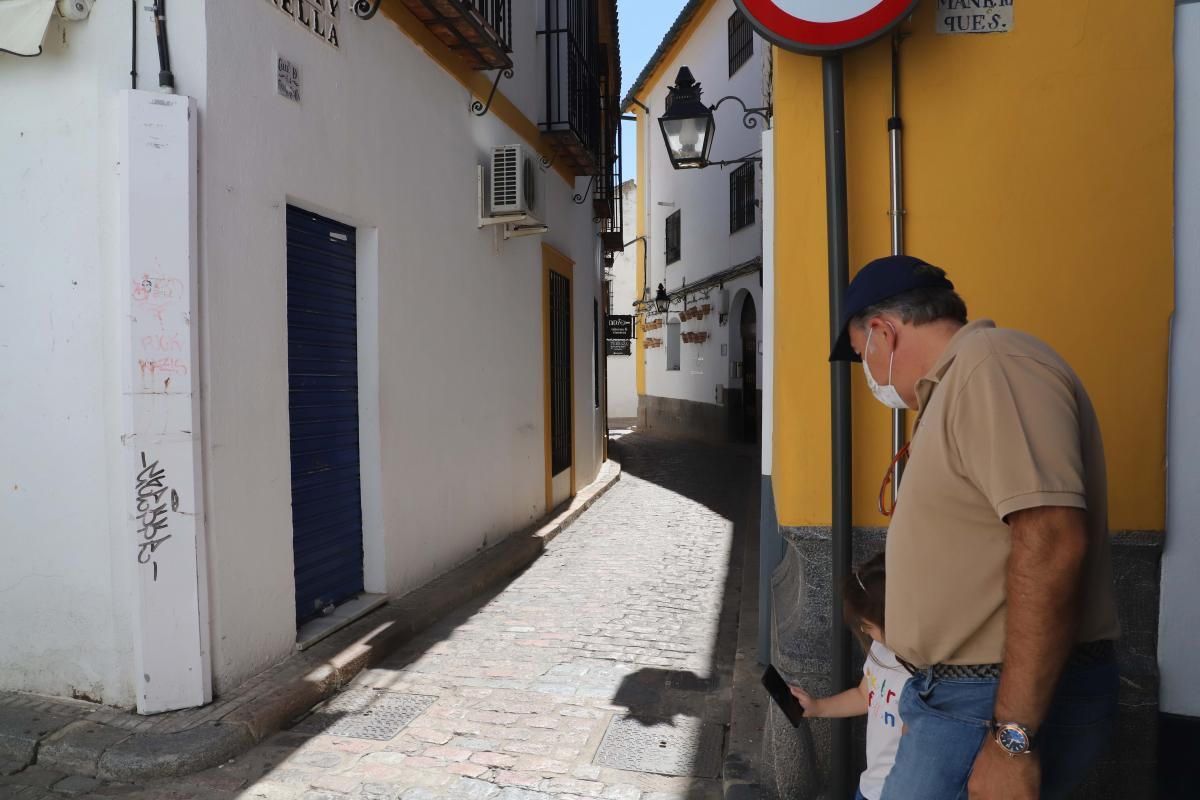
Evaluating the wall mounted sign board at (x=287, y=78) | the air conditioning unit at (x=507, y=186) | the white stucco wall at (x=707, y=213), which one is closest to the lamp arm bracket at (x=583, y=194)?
the air conditioning unit at (x=507, y=186)

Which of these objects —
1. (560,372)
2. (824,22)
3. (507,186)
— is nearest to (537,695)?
(824,22)

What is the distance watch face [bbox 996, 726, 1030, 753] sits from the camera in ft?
5.23

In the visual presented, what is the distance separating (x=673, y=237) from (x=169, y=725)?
20.8 metres

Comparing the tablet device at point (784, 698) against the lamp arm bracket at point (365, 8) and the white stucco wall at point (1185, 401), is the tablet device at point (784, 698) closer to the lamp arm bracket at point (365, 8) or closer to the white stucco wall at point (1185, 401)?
the white stucco wall at point (1185, 401)

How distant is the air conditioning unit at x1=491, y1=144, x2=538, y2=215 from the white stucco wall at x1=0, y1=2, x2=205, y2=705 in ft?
11.7

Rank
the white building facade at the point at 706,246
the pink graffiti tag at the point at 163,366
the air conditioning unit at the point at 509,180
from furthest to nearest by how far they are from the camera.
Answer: the white building facade at the point at 706,246 < the air conditioning unit at the point at 509,180 < the pink graffiti tag at the point at 163,366

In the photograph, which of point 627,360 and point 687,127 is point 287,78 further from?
point 627,360

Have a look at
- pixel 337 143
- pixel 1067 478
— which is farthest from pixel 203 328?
pixel 1067 478

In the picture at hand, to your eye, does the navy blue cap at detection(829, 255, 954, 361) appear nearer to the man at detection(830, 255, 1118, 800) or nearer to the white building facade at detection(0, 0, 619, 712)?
the man at detection(830, 255, 1118, 800)

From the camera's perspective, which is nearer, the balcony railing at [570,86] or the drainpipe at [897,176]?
the drainpipe at [897,176]

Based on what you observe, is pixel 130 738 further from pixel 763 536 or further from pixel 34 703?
→ pixel 763 536

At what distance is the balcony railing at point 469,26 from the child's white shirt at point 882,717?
18.0 ft

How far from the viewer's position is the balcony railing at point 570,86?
9.76 meters

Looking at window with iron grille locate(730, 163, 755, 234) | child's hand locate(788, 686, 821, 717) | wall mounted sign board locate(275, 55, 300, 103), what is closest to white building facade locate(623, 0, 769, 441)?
window with iron grille locate(730, 163, 755, 234)
